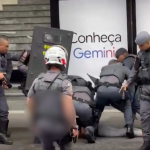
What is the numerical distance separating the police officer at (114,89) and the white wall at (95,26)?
9.62 feet

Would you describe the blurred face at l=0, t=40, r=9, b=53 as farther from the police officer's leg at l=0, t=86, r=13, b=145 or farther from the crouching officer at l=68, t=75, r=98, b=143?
the crouching officer at l=68, t=75, r=98, b=143

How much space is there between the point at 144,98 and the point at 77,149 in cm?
127

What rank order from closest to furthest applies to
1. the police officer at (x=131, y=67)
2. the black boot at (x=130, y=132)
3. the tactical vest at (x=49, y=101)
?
the tactical vest at (x=49, y=101) → the black boot at (x=130, y=132) → the police officer at (x=131, y=67)

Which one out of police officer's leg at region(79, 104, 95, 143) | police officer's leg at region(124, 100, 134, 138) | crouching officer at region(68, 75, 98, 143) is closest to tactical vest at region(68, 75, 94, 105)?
crouching officer at region(68, 75, 98, 143)

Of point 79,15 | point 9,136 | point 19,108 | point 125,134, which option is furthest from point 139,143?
point 79,15

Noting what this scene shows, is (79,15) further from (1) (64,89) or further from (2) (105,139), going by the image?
(1) (64,89)

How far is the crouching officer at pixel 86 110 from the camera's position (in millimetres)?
7133

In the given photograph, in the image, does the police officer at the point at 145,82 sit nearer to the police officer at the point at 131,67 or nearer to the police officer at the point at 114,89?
the police officer at the point at 114,89

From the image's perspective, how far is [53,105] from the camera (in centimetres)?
477

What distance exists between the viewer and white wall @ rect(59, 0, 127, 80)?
10492 millimetres

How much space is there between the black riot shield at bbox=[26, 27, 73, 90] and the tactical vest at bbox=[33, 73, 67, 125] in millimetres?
2865

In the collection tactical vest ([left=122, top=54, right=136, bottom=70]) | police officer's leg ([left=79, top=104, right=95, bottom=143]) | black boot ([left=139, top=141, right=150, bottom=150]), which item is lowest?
black boot ([left=139, top=141, right=150, bottom=150])

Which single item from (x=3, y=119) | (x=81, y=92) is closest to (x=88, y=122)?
(x=81, y=92)

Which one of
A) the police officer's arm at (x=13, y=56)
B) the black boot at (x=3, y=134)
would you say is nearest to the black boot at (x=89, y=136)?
the black boot at (x=3, y=134)
